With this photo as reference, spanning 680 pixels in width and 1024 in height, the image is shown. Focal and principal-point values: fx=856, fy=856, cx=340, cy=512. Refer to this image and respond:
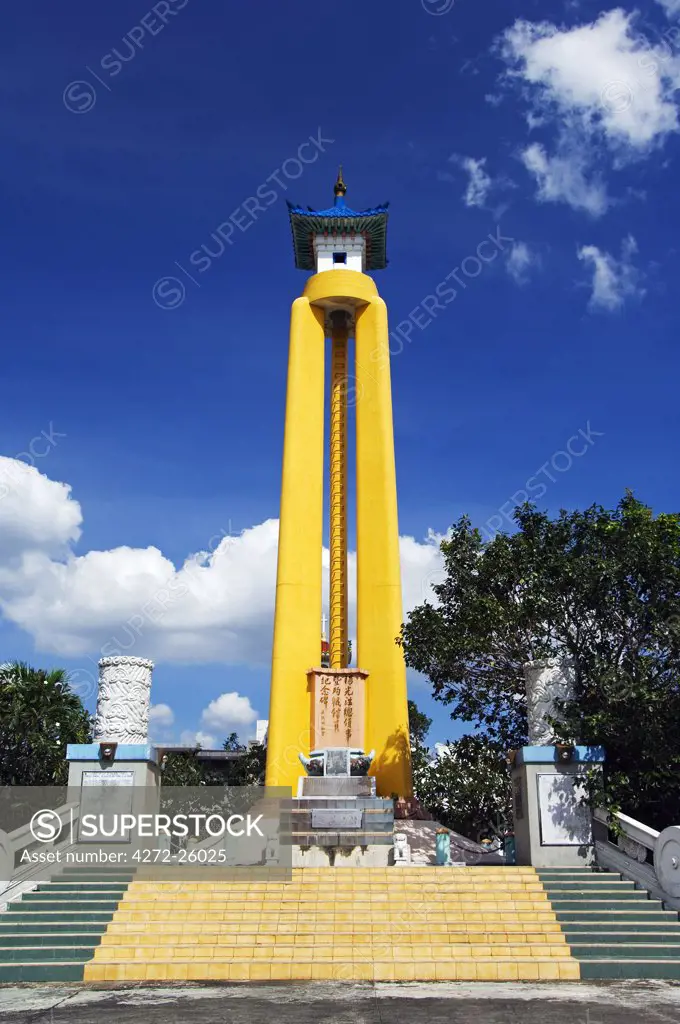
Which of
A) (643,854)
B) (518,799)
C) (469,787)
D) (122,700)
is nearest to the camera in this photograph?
(643,854)

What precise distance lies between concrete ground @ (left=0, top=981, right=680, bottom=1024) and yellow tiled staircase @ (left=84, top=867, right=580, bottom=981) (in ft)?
1.71

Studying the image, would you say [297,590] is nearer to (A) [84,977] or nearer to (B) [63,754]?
(B) [63,754]

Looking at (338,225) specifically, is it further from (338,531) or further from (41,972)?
(41,972)

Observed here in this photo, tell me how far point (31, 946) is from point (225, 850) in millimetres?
5567

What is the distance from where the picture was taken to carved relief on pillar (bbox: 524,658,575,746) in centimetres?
1652

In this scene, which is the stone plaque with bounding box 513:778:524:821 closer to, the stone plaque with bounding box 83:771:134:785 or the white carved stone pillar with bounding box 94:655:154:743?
the stone plaque with bounding box 83:771:134:785

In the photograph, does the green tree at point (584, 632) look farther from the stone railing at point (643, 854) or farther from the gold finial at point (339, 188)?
the gold finial at point (339, 188)

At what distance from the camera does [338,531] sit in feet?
105

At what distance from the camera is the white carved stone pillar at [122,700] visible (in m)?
17.8

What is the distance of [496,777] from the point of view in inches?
813

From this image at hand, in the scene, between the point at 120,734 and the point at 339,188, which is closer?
the point at 120,734

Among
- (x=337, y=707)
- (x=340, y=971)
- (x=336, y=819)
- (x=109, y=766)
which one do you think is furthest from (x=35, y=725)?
(x=340, y=971)

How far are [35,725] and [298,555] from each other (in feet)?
33.0

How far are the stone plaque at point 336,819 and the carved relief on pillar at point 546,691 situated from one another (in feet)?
12.4
